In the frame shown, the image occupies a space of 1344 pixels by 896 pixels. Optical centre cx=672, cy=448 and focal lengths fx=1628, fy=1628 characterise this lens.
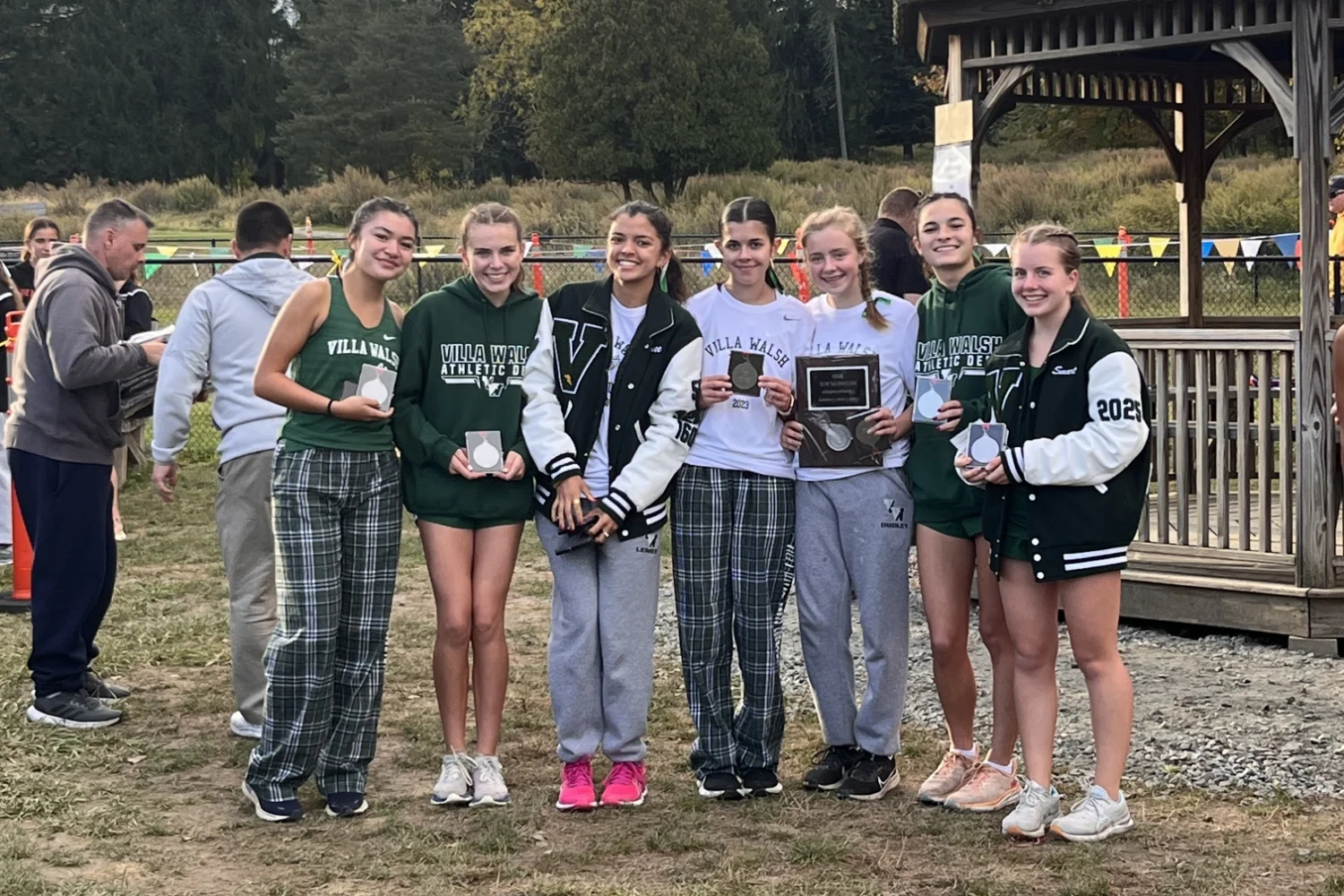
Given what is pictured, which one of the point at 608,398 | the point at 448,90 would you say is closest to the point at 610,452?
the point at 608,398

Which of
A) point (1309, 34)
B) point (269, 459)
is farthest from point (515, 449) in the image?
point (1309, 34)

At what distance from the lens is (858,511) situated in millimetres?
5043

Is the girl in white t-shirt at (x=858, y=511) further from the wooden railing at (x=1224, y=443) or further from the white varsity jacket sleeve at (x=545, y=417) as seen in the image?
the wooden railing at (x=1224, y=443)

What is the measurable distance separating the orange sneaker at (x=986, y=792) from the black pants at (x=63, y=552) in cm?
343

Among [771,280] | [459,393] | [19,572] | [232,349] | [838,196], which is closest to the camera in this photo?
[459,393]

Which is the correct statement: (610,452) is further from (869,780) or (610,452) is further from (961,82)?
(961,82)

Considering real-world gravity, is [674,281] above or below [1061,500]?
above

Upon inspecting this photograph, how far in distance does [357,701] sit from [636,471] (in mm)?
1174

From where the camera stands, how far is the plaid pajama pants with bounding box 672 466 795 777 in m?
5.06

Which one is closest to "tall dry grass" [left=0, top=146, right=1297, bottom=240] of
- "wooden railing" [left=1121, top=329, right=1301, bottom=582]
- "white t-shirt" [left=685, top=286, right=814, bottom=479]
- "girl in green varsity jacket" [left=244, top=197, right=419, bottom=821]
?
"wooden railing" [left=1121, top=329, right=1301, bottom=582]

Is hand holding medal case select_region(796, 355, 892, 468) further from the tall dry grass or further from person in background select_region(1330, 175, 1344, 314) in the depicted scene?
the tall dry grass

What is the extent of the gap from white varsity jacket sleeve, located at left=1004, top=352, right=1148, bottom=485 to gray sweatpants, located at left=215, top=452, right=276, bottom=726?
2608 millimetres

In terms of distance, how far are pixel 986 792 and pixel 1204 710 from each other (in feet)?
5.22

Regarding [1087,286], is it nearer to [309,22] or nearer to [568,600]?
[568,600]
